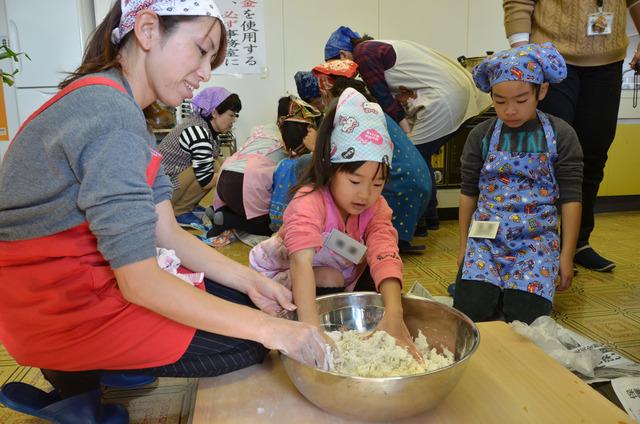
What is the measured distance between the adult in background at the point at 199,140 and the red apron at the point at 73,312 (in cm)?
198

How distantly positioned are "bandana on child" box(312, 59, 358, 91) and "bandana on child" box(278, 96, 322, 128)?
0.25 m

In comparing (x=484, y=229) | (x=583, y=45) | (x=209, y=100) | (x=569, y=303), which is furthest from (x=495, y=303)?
(x=209, y=100)

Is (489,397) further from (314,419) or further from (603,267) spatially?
(603,267)

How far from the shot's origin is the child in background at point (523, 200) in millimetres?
1428

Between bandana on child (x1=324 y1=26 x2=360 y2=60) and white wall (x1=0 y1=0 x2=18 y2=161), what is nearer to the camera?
bandana on child (x1=324 y1=26 x2=360 y2=60)

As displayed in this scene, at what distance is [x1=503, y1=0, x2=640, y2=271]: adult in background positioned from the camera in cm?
164

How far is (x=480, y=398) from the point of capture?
707mm

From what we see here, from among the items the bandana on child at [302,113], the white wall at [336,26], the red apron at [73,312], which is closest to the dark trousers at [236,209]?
the bandana on child at [302,113]

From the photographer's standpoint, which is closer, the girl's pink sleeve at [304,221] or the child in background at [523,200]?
the girl's pink sleeve at [304,221]

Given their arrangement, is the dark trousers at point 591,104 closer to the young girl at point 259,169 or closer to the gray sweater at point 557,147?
the gray sweater at point 557,147

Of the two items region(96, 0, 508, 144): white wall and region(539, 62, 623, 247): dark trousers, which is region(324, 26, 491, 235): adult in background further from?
region(96, 0, 508, 144): white wall

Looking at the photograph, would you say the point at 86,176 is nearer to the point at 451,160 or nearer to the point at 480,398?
the point at 480,398

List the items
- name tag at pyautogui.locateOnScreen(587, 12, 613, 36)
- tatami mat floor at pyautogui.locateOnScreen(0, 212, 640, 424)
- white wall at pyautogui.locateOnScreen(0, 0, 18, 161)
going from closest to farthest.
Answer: tatami mat floor at pyautogui.locateOnScreen(0, 212, 640, 424), name tag at pyautogui.locateOnScreen(587, 12, 613, 36), white wall at pyautogui.locateOnScreen(0, 0, 18, 161)

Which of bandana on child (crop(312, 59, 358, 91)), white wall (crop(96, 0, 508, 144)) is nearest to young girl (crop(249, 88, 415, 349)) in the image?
bandana on child (crop(312, 59, 358, 91))
